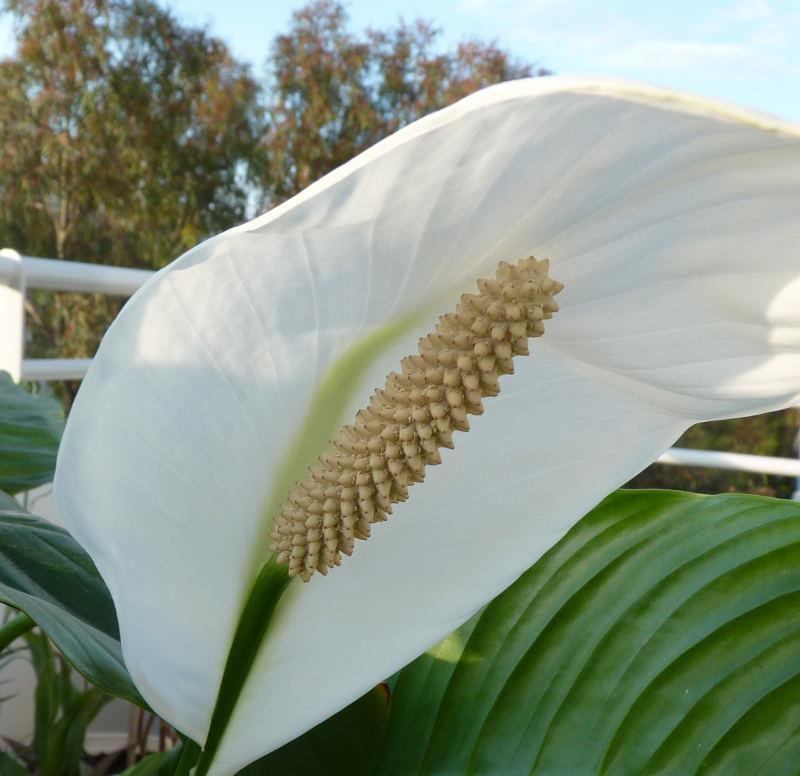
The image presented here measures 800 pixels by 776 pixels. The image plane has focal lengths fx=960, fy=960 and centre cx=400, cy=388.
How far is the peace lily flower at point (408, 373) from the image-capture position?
21 cm

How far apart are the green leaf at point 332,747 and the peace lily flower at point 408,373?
0.06m

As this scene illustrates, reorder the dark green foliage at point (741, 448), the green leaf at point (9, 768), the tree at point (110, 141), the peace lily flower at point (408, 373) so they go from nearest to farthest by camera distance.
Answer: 1. the peace lily flower at point (408, 373)
2. the green leaf at point (9, 768)
3. the dark green foliage at point (741, 448)
4. the tree at point (110, 141)

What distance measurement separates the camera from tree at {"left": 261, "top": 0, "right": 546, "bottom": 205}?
755 centimetres

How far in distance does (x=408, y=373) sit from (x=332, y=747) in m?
0.16

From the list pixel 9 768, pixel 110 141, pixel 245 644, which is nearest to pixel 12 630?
pixel 245 644

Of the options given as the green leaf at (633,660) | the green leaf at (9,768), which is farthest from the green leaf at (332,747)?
the green leaf at (9,768)

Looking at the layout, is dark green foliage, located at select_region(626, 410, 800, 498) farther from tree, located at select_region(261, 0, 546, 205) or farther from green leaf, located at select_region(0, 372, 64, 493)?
green leaf, located at select_region(0, 372, 64, 493)

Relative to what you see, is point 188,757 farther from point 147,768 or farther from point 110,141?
point 110,141

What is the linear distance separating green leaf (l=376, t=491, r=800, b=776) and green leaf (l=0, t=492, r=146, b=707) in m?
0.11

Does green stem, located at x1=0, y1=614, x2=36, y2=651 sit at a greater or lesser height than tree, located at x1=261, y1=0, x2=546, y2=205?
lesser

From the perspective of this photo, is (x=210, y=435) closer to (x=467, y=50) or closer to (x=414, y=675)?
(x=414, y=675)

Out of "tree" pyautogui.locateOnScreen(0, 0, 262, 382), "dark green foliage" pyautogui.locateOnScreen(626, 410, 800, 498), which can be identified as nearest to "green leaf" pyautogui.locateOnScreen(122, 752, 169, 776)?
"dark green foliage" pyautogui.locateOnScreen(626, 410, 800, 498)

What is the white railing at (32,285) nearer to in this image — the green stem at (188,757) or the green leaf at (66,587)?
the green leaf at (66,587)

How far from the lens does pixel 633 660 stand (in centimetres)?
34
